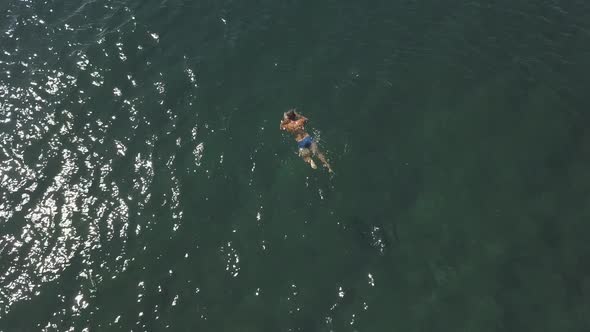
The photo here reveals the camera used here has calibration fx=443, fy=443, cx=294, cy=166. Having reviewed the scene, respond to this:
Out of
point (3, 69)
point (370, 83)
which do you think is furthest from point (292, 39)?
point (3, 69)

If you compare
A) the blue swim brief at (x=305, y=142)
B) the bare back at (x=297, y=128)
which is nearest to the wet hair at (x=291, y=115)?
the bare back at (x=297, y=128)

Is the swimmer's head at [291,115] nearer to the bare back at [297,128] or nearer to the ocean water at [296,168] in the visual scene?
the bare back at [297,128]

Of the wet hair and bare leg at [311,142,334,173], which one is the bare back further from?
bare leg at [311,142,334,173]

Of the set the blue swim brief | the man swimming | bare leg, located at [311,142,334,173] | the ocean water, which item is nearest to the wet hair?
the man swimming

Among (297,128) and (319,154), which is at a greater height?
(297,128)

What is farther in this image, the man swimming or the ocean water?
the man swimming

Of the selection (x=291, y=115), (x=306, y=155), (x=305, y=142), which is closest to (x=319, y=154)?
(x=306, y=155)

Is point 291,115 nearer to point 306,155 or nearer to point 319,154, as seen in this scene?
point 306,155
